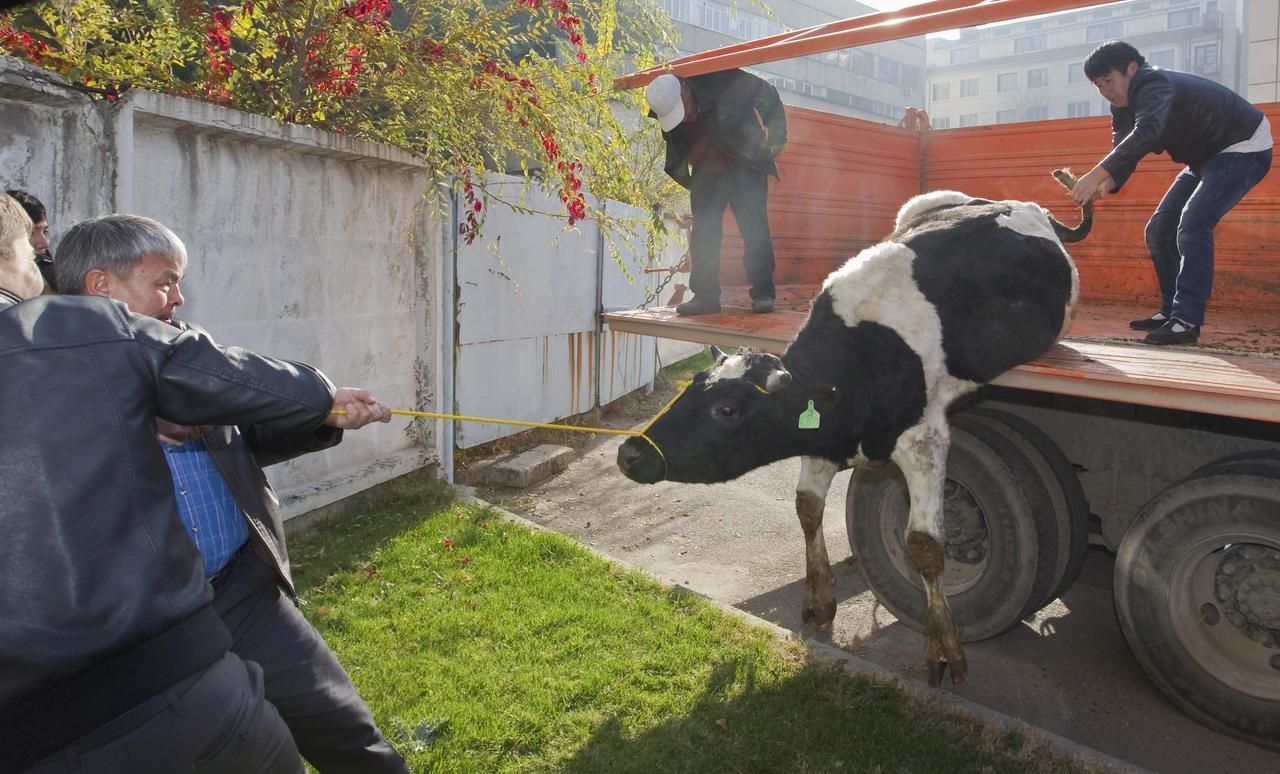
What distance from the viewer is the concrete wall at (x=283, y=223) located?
3.72 m

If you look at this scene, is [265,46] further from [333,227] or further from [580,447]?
[580,447]

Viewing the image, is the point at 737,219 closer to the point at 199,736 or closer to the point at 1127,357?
the point at 1127,357

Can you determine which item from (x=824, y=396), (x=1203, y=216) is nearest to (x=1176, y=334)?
(x=1203, y=216)

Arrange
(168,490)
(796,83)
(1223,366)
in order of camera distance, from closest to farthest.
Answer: (168,490) < (1223,366) < (796,83)

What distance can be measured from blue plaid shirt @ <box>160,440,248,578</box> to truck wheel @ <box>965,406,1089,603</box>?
10.7 feet

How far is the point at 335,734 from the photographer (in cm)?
220

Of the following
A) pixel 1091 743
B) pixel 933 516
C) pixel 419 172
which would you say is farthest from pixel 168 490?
pixel 419 172

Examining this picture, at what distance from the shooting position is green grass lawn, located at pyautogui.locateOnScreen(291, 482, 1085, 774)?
3.13 m

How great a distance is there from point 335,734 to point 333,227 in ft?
12.2

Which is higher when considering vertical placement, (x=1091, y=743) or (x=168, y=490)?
(x=168, y=490)

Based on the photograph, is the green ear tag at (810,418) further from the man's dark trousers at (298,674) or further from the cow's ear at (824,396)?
the man's dark trousers at (298,674)

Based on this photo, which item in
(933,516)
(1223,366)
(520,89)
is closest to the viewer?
(1223,366)

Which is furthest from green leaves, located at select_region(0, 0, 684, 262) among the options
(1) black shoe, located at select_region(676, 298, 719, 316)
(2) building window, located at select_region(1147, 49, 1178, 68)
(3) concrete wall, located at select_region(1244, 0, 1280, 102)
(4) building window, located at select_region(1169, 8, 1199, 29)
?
(4) building window, located at select_region(1169, 8, 1199, 29)

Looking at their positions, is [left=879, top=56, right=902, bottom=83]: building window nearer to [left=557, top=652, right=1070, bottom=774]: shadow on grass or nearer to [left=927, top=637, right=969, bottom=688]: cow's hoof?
[left=927, top=637, right=969, bottom=688]: cow's hoof
